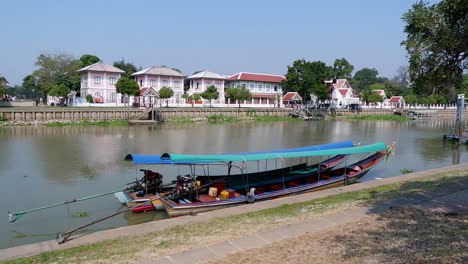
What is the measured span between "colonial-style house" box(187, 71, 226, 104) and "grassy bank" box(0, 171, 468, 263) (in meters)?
61.9

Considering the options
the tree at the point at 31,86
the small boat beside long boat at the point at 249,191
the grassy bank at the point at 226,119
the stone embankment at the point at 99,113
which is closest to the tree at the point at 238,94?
the stone embankment at the point at 99,113

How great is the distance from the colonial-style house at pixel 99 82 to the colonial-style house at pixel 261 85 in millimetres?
22855

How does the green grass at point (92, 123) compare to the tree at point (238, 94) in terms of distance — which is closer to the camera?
the green grass at point (92, 123)

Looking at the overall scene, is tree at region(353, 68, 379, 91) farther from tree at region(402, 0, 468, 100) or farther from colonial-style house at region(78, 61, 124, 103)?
tree at region(402, 0, 468, 100)

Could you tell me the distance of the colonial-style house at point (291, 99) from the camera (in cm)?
7662

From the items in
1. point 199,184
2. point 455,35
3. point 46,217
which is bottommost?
point 46,217

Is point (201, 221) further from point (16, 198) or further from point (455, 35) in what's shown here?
point (16, 198)

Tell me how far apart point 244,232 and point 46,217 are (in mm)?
7996

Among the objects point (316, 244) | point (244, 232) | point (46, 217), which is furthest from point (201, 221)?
point (46, 217)

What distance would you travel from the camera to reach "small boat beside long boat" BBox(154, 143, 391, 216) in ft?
42.7

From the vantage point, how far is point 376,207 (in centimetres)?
1026

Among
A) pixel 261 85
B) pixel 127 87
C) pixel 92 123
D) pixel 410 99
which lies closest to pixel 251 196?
pixel 92 123

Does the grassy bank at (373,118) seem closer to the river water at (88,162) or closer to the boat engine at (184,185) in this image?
the river water at (88,162)

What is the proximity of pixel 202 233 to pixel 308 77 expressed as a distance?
64.4m
